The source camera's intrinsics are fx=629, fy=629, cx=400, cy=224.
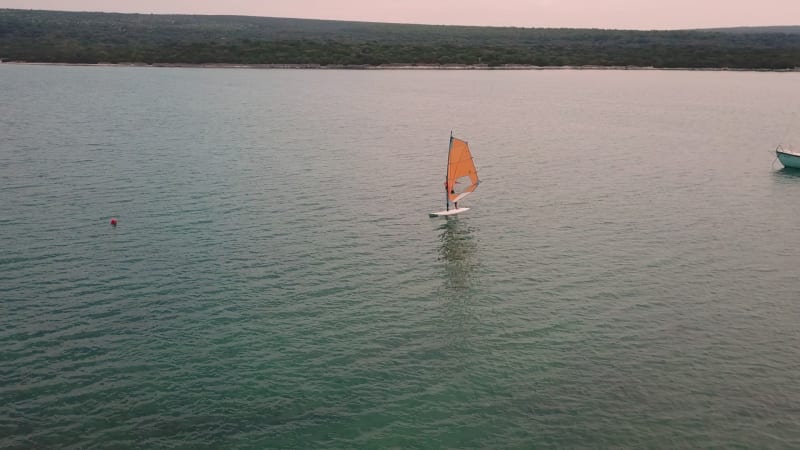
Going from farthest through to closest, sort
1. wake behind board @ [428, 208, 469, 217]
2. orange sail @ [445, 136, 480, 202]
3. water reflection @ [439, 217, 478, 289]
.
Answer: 1. orange sail @ [445, 136, 480, 202]
2. wake behind board @ [428, 208, 469, 217]
3. water reflection @ [439, 217, 478, 289]

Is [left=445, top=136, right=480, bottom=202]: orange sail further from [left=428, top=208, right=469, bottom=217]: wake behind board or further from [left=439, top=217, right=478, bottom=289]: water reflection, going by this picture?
[left=439, top=217, right=478, bottom=289]: water reflection

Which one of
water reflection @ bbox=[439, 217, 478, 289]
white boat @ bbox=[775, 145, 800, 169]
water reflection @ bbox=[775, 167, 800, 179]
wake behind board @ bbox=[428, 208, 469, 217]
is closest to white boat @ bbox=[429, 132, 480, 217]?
wake behind board @ bbox=[428, 208, 469, 217]

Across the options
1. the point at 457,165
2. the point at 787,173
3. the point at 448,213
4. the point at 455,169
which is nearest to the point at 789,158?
the point at 787,173

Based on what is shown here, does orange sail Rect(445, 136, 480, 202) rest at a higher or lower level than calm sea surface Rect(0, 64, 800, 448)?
higher

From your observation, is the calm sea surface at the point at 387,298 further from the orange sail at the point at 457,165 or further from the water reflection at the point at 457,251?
the orange sail at the point at 457,165

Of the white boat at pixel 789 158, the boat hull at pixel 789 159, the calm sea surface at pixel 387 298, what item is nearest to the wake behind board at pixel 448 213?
the calm sea surface at pixel 387 298

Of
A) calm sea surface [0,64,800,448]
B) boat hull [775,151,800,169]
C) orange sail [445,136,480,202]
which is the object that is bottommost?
calm sea surface [0,64,800,448]

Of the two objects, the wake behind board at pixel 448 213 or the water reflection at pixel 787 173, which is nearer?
the wake behind board at pixel 448 213

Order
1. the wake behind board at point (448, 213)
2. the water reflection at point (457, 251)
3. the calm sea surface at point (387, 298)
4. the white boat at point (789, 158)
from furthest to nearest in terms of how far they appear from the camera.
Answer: the white boat at point (789, 158)
the wake behind board at point (448, 213)
the water reflection at point (457, 251)
the calm sea surface at point (387, 298)
